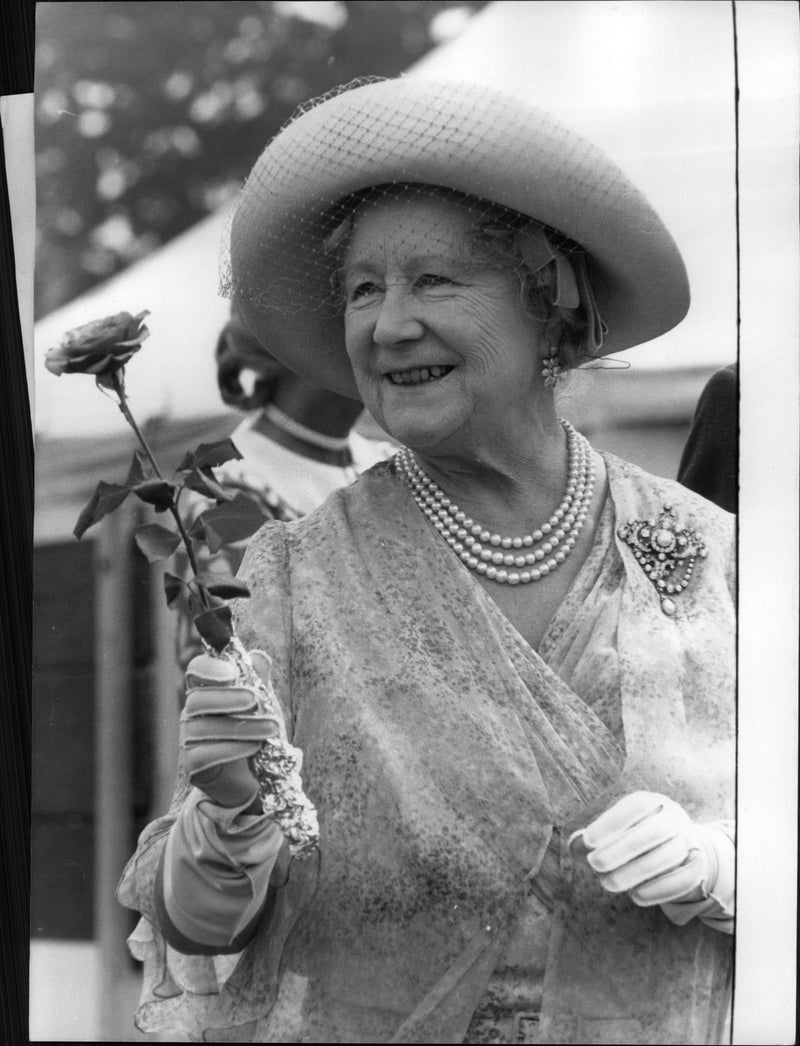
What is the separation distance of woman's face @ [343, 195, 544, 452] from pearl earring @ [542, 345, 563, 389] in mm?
31

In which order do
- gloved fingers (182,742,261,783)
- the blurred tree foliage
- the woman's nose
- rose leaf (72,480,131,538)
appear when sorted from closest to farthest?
gloved fingers (182,742,261,783), the woman's nose, rose leaf (72,480,131,538), the blurred tree foliage

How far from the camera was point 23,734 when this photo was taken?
7.47ft

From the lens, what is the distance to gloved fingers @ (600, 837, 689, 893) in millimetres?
2031

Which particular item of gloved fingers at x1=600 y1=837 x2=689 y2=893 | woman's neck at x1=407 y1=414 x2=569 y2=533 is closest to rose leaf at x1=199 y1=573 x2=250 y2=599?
woman's neck at x1=407 y1=414 x2=569 y2=533

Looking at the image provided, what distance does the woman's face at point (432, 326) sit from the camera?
6.89 feet

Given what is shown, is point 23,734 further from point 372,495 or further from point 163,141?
point 163,141

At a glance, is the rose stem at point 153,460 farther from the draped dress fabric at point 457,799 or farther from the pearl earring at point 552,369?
the pearl earring at point 552,369

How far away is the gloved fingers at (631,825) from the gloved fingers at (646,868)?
14mm

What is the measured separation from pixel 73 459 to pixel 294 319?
1.40 ft

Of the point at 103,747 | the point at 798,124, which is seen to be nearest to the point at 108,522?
the point at 103,747

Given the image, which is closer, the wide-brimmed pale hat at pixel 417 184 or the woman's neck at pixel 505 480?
the wide-brimmed pale hat at pixel 417 184

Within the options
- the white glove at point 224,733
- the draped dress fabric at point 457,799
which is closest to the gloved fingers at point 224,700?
the white glove at point 224,733

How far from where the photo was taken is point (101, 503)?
2.21m

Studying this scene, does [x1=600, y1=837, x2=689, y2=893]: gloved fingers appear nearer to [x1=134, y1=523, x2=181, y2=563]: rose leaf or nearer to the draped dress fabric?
the draped dress fabric
